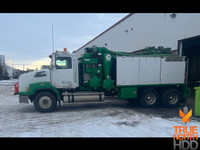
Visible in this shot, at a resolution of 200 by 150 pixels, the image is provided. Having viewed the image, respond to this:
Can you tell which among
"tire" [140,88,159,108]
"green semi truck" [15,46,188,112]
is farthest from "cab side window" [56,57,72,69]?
"tire" [140,88,159,108]

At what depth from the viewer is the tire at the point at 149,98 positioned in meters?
7.18

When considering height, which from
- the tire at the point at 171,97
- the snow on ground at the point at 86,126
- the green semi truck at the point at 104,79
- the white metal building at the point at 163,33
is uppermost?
the white metal building at the point at 163,33

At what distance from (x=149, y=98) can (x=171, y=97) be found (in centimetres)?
141

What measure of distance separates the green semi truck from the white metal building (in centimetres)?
294

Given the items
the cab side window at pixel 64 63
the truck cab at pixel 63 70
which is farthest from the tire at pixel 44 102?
the cab side window at pixel 64 63

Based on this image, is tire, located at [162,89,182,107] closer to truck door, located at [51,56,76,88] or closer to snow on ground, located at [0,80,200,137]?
snow on ground, located at [0,80,200,137]

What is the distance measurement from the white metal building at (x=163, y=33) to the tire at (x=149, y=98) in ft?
15.9

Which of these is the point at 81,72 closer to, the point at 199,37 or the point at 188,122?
the point at 188,122

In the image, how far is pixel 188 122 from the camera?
507 centimetres

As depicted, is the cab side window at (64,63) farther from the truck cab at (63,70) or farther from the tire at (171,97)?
the tire at (171,97)

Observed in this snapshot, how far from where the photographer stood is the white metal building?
889 centimetres

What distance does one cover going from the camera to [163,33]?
36.2 feet

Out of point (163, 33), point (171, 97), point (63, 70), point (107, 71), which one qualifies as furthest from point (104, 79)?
point (163, 33)
